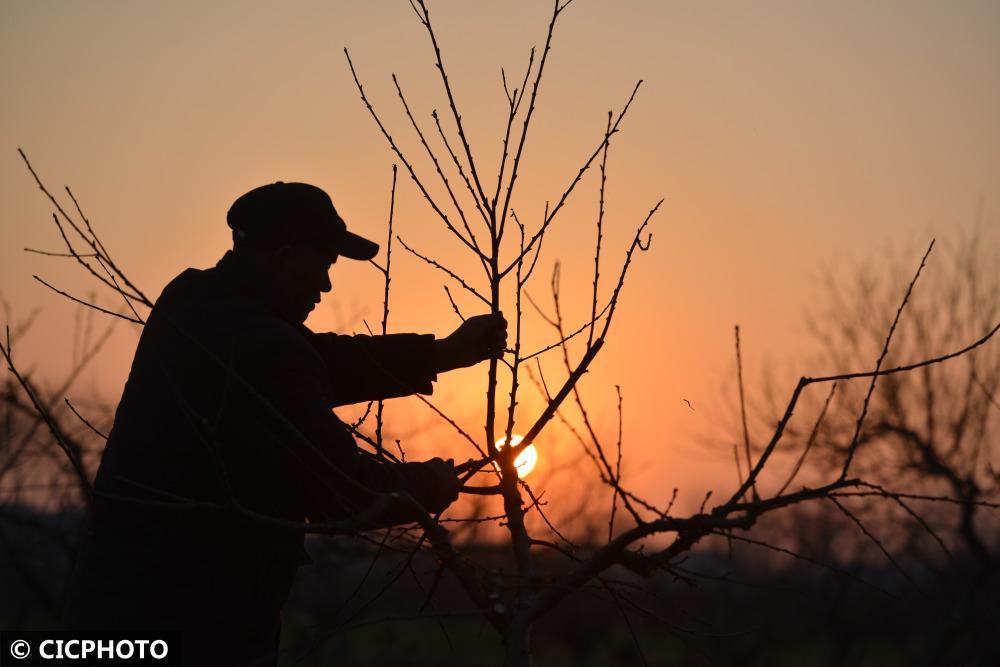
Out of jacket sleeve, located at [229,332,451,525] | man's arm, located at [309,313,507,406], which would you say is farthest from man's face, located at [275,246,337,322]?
jacket sleeve, located at [229,332,451,525]

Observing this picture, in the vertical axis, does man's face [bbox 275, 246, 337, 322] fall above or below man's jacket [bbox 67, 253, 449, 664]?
above

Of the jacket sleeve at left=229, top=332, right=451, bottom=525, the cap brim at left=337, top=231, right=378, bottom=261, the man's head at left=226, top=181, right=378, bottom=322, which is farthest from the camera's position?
the cap brim at left=337, top=231, right=378, bottom=261

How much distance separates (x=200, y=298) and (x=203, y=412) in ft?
1.05

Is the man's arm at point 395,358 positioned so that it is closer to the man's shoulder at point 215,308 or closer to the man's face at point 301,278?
the man's face at point 301,278

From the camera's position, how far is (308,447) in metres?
2.12

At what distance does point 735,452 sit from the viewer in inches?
101

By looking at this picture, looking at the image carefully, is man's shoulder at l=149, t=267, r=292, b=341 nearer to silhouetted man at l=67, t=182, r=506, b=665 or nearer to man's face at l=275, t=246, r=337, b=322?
silhouetted man at l=67, t=182, r=506, b=665

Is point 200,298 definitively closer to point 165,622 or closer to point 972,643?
point 165,622

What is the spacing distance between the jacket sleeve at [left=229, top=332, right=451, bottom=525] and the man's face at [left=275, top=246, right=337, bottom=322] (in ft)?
1.42

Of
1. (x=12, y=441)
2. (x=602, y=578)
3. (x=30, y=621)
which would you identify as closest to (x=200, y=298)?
(x=602, y=578)

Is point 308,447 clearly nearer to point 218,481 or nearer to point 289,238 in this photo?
point 218,481

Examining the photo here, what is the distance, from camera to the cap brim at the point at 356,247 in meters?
2.86

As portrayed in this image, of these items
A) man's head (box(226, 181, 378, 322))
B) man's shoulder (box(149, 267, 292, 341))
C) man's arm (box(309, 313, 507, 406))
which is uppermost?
man's head (box(226, 181, 378, 322))

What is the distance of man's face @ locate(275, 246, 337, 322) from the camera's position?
2688 millimetres
